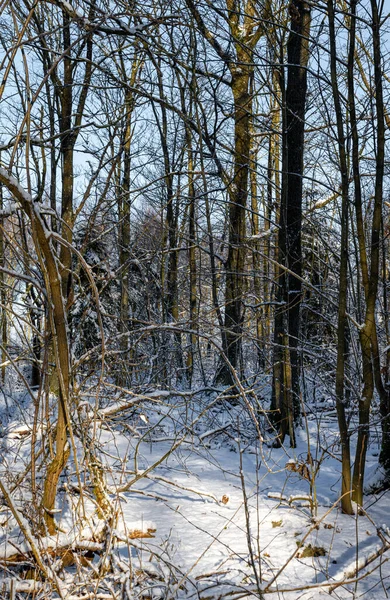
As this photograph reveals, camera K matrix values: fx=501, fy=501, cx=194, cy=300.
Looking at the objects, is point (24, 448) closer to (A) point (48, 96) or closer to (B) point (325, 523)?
(B) point (325, 523)

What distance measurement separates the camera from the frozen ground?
100 inches

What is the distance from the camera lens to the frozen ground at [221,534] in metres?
2.55

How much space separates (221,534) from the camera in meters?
3.59

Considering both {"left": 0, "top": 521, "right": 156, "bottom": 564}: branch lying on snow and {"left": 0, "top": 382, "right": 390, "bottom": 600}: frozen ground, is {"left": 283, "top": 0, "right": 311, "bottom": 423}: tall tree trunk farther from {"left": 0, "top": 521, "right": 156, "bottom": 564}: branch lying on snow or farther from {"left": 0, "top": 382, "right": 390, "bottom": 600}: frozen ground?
{"left": 0, "top": 521, "right": 156, "bottom": 564}: branch lying on snow

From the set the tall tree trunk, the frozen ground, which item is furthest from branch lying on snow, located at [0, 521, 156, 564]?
the tall tree trunk

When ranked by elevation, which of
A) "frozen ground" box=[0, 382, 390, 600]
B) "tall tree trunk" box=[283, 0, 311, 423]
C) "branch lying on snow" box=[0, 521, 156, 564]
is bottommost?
"frozen ground" box=[0, 382, 390, 600]

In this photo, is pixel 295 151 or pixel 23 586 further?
pixel 295 151

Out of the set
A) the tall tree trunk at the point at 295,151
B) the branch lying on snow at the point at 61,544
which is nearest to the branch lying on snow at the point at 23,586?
the branch lying on snow at the point at 61,544

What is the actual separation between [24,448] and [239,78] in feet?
21.4

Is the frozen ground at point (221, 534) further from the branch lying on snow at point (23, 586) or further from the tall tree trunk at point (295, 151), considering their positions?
the tall tree trunk at point (295, 151)

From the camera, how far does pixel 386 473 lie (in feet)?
14.1

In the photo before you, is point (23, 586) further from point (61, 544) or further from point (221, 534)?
point (221, 534)

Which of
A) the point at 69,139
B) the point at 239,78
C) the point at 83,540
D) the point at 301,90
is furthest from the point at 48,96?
the point at 83,540

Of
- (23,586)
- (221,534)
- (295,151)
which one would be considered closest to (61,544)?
(23,586)
